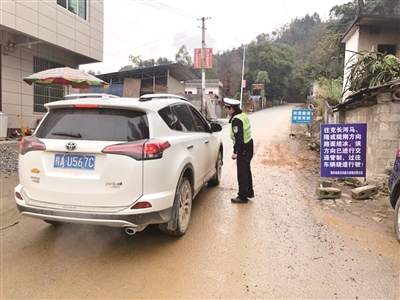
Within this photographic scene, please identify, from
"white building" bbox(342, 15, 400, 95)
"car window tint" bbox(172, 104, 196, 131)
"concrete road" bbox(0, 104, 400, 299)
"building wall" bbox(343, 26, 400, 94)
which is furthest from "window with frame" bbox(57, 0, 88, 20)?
"building wall" bbox(343, 26, 400, 94)

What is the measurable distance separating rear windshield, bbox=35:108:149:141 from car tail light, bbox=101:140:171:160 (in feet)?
0.33

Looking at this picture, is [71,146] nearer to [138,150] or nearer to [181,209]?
[138,150]

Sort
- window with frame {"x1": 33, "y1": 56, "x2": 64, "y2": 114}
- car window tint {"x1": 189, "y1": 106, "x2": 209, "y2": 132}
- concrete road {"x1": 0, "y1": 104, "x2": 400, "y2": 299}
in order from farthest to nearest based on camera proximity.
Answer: window with frame {"x1": 33, "y1": 56, "x2": 64, "y2": 114}, car window tint {"x1": 189, "y1": 106, "x2": 209, "y2": 132}, concrete road {"x1": 0, "y1": 104, "x2": 400, "y2": 299}

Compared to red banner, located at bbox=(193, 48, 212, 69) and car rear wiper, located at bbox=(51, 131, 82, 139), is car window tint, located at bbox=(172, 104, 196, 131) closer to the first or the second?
car rear wiper, located at bbox=(51, 131, 82, 139)

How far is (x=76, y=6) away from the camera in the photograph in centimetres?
1255

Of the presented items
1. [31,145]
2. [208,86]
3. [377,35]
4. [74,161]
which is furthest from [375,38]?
[208,86]

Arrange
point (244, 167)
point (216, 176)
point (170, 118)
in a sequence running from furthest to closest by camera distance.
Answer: point (216, 176) < point (244, 167) < point (170, 118)

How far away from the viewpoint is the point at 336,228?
168 inches

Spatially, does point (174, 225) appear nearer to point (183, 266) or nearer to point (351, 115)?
point (183, 266)

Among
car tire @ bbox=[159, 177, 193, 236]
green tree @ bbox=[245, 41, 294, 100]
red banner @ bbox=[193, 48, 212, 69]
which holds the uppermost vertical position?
green tree @ bbox=[245, 41, 294, 100]

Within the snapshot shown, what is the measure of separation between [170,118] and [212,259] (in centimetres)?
A: 173

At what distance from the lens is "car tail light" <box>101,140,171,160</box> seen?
2.95m

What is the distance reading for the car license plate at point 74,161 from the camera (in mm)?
2995

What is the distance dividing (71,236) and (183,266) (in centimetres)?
163
